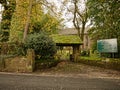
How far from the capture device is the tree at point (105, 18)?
23369 mm

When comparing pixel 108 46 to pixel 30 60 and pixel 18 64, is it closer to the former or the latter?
pixel 30 60

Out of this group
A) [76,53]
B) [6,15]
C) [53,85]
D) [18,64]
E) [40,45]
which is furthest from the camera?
[76,53]

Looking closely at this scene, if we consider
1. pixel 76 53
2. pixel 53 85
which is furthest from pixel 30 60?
pixel 76 53

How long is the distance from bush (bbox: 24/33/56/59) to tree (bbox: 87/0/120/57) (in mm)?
6309

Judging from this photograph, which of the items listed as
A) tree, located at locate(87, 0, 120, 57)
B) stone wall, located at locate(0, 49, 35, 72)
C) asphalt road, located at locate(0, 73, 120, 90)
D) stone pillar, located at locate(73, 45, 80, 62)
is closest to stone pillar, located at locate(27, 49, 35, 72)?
stone wall, located at locate(0, 49, 35, 72)

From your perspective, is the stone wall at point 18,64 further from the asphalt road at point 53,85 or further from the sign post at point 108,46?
the sign post at point 108,46

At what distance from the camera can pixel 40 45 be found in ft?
71.6

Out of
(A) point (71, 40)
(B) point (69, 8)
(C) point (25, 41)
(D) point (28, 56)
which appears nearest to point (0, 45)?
(C) point (25, 41)

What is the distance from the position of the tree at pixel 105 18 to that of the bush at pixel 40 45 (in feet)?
20.7

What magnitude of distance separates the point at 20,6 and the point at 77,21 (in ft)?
74.2

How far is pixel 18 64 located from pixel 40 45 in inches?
114

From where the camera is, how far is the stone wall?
1984cm

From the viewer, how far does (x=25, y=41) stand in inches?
870

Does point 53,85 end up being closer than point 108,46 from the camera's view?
Yes
